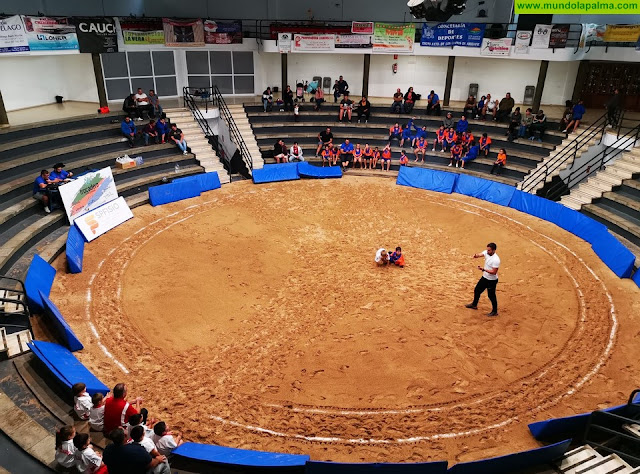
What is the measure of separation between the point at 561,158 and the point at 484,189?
3.69m

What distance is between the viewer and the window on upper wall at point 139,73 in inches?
955

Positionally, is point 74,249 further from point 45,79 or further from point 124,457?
point 45,79

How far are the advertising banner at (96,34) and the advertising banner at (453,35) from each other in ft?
46.9

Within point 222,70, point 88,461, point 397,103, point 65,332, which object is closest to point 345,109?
point 397,103

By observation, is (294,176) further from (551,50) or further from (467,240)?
(551,50)

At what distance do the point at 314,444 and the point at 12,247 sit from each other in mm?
9992

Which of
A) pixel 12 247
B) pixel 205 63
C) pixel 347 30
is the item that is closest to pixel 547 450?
pixel 12 247

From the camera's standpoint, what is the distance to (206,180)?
772 inches

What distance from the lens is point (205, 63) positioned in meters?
26.5

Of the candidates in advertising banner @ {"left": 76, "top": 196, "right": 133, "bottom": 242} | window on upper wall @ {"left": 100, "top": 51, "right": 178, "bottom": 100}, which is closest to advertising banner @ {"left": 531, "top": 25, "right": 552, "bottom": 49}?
window on upper wall @ {"left": 100, "top": 51, "right": 178, "bottom": 100}

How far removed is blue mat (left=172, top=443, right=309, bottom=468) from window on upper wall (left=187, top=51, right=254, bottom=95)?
22822 millimetres

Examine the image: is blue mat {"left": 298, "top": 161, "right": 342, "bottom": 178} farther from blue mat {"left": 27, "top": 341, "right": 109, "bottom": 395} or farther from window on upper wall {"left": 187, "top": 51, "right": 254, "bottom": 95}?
blue mat {"left": 27, "top": 341, "right": 109, "bottom": 395}

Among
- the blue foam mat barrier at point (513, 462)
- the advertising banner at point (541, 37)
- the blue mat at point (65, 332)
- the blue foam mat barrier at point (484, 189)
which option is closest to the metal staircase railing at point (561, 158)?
the blue foam mat barrier at point (484, 189)

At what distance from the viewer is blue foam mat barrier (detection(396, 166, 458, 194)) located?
20.1m
